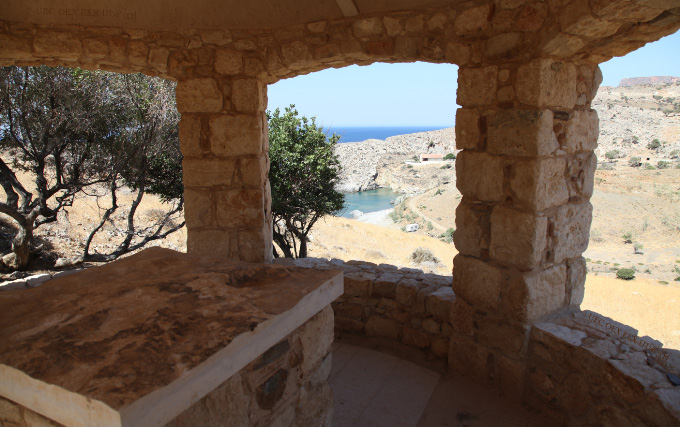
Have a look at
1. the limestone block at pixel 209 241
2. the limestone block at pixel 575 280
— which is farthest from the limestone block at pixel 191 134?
the limestone block at pixel 575 280

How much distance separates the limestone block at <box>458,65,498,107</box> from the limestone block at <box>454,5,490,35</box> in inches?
10.4

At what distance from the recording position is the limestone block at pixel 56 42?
3.73 m

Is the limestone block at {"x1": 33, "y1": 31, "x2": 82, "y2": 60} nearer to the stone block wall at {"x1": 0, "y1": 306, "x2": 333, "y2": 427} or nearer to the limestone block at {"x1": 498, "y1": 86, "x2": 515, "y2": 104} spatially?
the stone block wall at {"x1": 0, "y1": 306, "x2": 333, "y2": 427}

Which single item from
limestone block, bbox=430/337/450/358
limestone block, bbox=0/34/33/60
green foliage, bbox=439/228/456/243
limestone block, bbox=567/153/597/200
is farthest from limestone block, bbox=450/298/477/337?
green foliage, bbox=439/228/456/243

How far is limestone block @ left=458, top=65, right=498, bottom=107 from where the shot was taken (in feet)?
9.78

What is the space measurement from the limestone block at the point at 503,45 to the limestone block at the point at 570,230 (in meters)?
1.13

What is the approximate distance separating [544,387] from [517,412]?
0.26 metres

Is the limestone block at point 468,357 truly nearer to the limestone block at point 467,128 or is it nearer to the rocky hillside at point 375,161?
the limestone block at point 467,128

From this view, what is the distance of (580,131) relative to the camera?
3.03m

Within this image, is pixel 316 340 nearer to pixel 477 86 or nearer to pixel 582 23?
pixel 477 86

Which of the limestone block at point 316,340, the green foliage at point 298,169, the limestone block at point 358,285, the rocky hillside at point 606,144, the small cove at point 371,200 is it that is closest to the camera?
the limestone block at point 316,340

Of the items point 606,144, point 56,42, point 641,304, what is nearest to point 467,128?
point 56,42

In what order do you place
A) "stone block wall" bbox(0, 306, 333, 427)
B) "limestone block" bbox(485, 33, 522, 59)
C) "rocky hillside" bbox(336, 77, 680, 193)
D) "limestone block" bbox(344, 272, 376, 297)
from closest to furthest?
"stone block wall" bbox(0, 306, 333, 427), "limestone block" bbox(485, 33, 522, 59), "limestone block" bbox(344, 272, 376, 297), "rocky hillside" bbox(336, 77, 680, 193)

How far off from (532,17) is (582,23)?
0.36 metres
